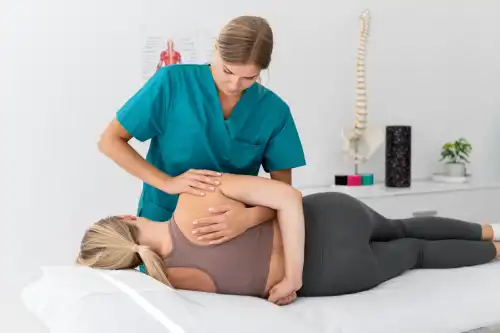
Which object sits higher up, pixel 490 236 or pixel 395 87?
pixel 395 87

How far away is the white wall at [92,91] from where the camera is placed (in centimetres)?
267

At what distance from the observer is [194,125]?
183cm

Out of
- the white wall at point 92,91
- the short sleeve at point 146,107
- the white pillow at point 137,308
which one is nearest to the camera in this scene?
the white pillow at point 137,308

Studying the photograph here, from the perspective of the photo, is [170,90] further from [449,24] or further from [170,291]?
[449,24]

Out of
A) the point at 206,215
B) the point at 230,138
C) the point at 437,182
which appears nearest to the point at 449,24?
the point at 437,182

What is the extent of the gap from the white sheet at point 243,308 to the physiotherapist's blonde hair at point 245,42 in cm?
57

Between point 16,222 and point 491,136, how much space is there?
2.78 meters

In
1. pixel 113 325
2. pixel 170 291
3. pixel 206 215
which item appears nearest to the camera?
pixel 113 325

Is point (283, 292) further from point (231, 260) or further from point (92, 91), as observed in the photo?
point (92, 91)

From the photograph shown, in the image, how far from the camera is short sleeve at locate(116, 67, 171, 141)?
5.93 feet

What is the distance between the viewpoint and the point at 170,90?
183 centimetres

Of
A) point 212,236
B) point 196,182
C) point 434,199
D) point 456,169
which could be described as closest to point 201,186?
point 196,182

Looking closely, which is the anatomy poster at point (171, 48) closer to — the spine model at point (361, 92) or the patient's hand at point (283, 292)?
the spine model at point (361, 92)

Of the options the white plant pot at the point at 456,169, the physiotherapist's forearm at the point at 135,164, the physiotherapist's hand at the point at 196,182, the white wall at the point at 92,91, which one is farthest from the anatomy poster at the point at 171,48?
the white plant pot at the point at 456,169
